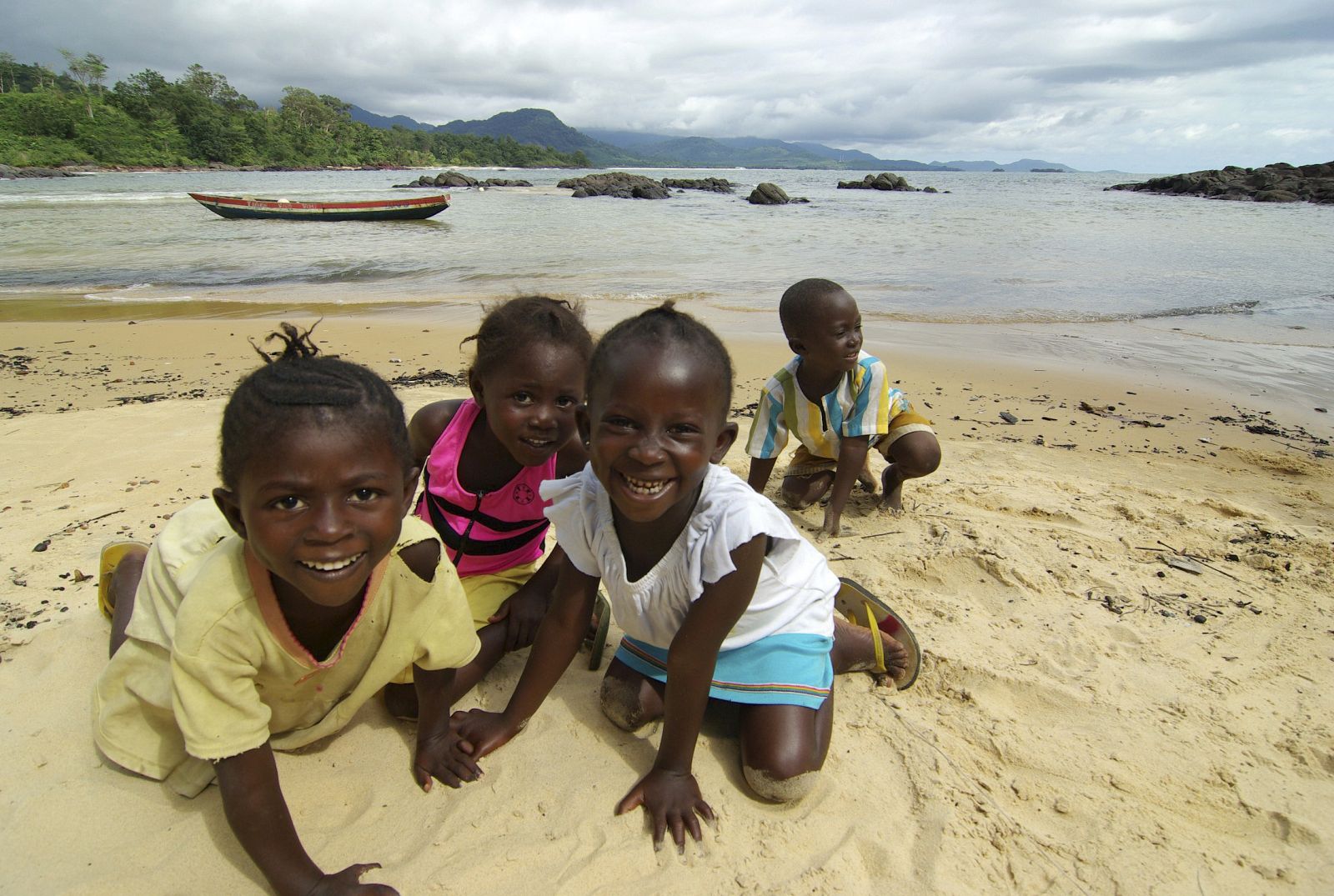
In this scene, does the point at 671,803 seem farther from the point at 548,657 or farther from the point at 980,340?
the point at 980,340

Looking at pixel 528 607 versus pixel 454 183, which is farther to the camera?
pixel 454 183

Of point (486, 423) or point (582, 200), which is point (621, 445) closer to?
point (486, 423)

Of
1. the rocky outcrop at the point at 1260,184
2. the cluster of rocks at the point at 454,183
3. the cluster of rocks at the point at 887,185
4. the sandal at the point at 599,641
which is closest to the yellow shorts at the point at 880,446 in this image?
the sandal at the point at 599,641

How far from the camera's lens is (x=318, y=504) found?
143cm

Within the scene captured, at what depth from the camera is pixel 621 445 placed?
5.57 feet

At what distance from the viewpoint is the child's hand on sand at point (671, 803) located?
70.6 inches

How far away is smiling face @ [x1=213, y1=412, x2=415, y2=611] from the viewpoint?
4.59 feet

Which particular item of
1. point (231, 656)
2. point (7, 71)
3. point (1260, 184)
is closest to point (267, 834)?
point (231, 656)

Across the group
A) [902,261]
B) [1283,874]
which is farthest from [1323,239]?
[1283,874]

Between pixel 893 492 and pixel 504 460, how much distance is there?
208cm

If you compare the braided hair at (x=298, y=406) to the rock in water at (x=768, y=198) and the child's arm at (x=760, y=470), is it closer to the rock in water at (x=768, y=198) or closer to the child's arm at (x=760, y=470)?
the child's arm at (x=760, y=470)

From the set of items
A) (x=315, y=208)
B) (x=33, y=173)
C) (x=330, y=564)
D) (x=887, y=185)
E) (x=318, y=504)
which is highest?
(x=318, y=504)

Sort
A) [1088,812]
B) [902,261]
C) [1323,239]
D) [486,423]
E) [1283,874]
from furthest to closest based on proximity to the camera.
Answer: [1323,239]
[902,261]
[486,423]
[1088,812]
[1283,874]

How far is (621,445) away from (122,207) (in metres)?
28.3
